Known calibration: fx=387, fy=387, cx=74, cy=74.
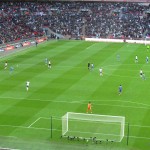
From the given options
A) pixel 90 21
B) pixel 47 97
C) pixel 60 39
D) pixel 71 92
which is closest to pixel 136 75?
pixel 71 92

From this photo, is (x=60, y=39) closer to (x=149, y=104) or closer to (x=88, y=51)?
(x=88, y=51)

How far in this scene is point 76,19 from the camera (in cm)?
9694

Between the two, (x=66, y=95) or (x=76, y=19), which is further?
(x=76, y=19)

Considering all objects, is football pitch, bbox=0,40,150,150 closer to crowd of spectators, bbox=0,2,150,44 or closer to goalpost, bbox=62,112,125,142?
goalpost, bbox=62,112,125,142

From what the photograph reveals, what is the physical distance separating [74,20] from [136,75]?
5098 centimetres

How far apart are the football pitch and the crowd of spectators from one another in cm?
2268

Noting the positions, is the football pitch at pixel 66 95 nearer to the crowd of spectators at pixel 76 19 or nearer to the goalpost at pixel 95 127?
the goalpost at pixel 95 127

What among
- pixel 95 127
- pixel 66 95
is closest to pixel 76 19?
pixel 66 95

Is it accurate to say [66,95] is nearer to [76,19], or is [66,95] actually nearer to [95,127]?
[95,127]

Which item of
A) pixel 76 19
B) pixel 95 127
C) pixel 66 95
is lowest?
pixel 66 95

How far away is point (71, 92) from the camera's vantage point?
39.8 meters

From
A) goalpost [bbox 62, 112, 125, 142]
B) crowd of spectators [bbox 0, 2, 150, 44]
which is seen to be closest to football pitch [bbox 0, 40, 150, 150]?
goalpost [bbox 62, 112, 125, 142]

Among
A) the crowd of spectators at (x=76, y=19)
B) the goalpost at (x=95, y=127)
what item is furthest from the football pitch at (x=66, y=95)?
the crowd of spectators at (x=76, y=19)

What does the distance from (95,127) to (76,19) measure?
70706 mm
